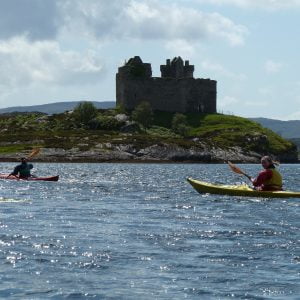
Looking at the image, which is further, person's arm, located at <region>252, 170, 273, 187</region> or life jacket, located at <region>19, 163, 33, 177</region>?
life jacket, located at <region>19, 163, 33, 177</region>

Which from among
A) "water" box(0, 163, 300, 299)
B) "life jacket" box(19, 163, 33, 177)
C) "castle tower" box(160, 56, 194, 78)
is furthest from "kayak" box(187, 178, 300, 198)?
"castle tower" box(160, 56, 194, 78)

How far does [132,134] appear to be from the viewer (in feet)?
506

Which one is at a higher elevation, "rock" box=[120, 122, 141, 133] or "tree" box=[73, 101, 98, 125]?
"tree" box=[73, 101, 98, 125]

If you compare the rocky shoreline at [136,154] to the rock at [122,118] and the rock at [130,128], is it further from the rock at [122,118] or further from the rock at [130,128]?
the rock at [122,118]

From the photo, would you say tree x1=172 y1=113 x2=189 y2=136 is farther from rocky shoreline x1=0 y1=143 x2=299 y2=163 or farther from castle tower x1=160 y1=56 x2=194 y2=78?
castle tower x1=160 y1=56 x2=194 y2=78

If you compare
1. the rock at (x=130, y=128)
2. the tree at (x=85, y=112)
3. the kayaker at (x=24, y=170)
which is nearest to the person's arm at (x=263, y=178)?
the kayaker at (x=24, y=170)

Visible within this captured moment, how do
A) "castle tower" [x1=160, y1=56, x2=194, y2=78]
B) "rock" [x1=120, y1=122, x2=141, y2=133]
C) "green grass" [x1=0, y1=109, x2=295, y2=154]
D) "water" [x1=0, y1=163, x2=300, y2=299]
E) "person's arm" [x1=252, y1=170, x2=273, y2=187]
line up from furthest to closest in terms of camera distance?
1. "castle tower" [x1=160, y1=56, x2=194, y2=78]
2. "rock" [x1=120, y1=122, x2=141, y2=133]
3. "green grass" [x1=0, y1=109, x2=295, y2=154]
4. "person's arm" [x1=252, y1=170, x2=273, y2=187]
5. "water" [x1=0, y1=163, x2=300, y2=299]

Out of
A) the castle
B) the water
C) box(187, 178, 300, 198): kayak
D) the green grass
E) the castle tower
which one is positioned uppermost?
the castle tower

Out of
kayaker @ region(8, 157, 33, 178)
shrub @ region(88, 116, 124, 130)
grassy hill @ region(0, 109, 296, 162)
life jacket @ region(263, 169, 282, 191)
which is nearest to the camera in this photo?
life jacket @ region(263, 169, 282, 191)

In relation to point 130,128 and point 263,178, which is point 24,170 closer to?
point 263,178

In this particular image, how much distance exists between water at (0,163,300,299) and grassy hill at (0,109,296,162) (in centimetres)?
9790

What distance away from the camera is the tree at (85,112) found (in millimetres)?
163425

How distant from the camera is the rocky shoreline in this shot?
133250 millimetres

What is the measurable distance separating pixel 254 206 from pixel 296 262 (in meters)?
19.2
